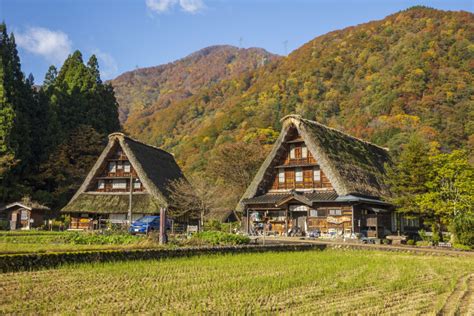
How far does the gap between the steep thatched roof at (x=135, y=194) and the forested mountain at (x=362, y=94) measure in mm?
19772

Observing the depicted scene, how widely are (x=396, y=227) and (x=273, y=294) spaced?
25.8m

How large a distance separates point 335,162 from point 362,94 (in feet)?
143

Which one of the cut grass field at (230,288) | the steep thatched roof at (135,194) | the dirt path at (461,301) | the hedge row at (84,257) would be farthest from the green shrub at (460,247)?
the steep thatched roof at (135,194)

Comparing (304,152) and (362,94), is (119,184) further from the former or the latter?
(362,94)

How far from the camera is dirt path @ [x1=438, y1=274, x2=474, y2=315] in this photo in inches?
291

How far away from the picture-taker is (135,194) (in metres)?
35.0

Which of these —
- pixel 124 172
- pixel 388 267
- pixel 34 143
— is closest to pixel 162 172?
pixel 124 172

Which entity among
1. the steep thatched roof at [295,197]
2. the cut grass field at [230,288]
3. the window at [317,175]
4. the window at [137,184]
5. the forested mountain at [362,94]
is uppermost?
the forested mountain at [362,94]

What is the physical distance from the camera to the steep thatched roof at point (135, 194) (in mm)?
33188

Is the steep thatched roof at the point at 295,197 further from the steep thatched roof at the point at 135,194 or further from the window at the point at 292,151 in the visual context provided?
the steep thatched roof at the point at 135,194

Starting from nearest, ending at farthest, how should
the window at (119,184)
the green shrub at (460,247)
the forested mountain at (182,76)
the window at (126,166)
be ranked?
the green shrub at (460,247) < the window at (119,184) < the window at (126,166) < the forested mountain at (182,76)

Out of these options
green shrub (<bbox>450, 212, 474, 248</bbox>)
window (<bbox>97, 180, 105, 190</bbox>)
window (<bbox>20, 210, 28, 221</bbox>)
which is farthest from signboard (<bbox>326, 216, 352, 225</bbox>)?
window (<bbox>20, 210, 28, 221</bbox>)

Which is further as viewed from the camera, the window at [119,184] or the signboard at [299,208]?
the window at [119,184]

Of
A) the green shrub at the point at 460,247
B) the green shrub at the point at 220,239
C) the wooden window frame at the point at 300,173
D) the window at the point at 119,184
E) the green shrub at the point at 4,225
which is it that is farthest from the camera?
the window at the point at 119,184
